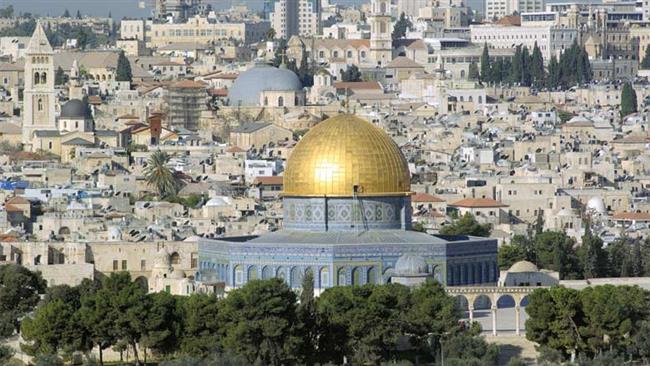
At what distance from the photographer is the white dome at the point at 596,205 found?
8206 cm

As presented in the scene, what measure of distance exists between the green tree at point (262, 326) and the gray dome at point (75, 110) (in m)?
55.1

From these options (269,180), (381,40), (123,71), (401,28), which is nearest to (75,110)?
(269,180)

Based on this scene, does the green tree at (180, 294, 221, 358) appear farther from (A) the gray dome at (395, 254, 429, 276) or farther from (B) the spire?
(B) the spire

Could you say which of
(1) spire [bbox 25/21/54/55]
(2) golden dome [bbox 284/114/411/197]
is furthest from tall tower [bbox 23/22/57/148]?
(2) golden dome [bbox 284/114/411/197]

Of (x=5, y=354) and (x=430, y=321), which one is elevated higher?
(x=430, y=321)

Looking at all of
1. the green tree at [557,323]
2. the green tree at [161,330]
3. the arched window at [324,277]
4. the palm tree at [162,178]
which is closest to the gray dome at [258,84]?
the palm tree at [162,178]

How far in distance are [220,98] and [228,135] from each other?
11.2 metres

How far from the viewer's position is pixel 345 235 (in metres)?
58.0

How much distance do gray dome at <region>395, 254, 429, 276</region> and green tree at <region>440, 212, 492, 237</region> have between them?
9.57 meters

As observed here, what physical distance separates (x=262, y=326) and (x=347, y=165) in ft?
26.4

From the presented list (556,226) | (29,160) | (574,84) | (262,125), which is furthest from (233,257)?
(574,84)

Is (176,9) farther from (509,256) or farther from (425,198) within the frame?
(509,256)

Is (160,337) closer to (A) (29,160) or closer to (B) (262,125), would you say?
(A) (29,160)

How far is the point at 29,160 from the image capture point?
9738 cm
